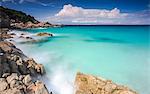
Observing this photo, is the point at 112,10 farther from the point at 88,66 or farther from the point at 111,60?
the point at 88,66

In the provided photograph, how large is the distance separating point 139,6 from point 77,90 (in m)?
4.43

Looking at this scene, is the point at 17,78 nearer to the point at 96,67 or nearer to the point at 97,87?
the point at 97,87

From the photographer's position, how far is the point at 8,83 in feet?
10.2

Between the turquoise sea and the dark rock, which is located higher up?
the dark rock

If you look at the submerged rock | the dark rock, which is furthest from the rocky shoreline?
the submerged rock

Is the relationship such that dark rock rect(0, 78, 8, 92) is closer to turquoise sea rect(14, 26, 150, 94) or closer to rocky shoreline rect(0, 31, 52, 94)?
rocky shoreline rect(0, 31, 52, 94)

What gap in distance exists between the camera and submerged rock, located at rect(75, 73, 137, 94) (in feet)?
10.9

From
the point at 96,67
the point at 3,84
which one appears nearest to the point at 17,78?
the point at 3,84

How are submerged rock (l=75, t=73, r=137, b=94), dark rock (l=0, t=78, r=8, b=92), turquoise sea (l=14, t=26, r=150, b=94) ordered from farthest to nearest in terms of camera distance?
turquoise sea (l=14, t=26, r=150, b=94)
submerged rock (l=75, t=73, r=137, b=94)
dark rock (l=0, t=78, r=8, b=92)

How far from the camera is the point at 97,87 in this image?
3.41 m

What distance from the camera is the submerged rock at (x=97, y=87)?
10.9 feet

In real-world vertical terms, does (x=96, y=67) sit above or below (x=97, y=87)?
below

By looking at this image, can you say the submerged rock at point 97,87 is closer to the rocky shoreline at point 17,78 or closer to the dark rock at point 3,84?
the rocky shoreline at point 17,78

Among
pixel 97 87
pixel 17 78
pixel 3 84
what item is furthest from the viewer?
pixel 97 87
